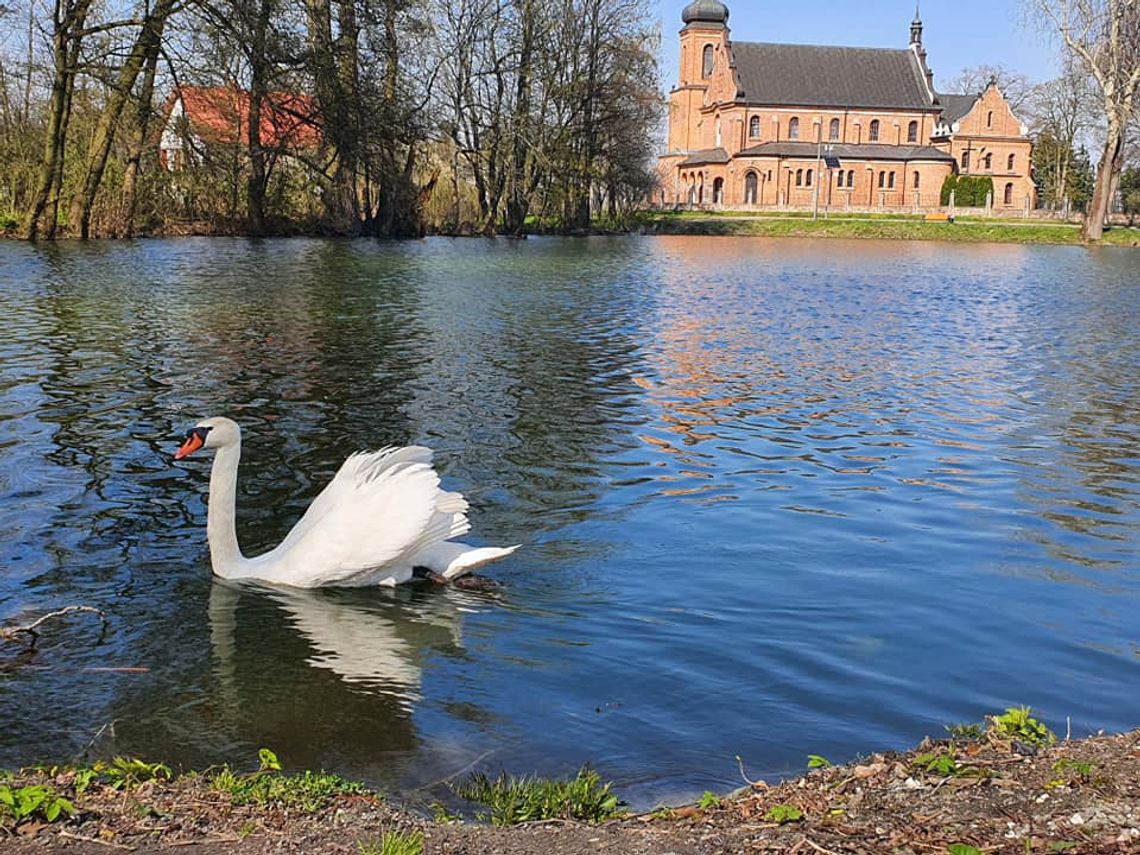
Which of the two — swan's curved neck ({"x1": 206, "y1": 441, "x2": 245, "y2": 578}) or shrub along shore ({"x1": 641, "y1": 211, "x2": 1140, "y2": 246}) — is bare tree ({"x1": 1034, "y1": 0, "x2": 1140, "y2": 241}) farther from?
swan's curved neck ({"x1": 206, "y1": 441, "x2": 245, "y2": 578})

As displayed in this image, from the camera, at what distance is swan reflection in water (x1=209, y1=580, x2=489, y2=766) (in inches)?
202

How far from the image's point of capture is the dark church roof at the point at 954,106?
108 m

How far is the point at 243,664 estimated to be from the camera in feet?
19.5

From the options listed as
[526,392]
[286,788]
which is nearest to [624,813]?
[286,788]

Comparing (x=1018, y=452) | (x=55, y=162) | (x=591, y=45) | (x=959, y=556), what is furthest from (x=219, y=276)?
(x=591, y=45)

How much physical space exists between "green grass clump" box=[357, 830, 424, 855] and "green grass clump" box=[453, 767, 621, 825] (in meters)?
0.60

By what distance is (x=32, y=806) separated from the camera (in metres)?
3.65

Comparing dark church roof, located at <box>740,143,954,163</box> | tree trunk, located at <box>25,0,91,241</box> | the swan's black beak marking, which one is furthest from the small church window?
the swan's black beak marking

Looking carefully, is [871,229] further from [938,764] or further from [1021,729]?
[938,764]

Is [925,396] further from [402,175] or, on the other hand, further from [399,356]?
[402,175]

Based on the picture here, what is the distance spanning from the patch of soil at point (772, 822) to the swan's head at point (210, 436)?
3396 millimetres

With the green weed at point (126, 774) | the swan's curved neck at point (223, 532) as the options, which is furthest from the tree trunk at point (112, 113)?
the green weed at point (126, 774)

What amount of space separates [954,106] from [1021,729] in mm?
114274

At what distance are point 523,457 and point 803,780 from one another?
6477 mm
